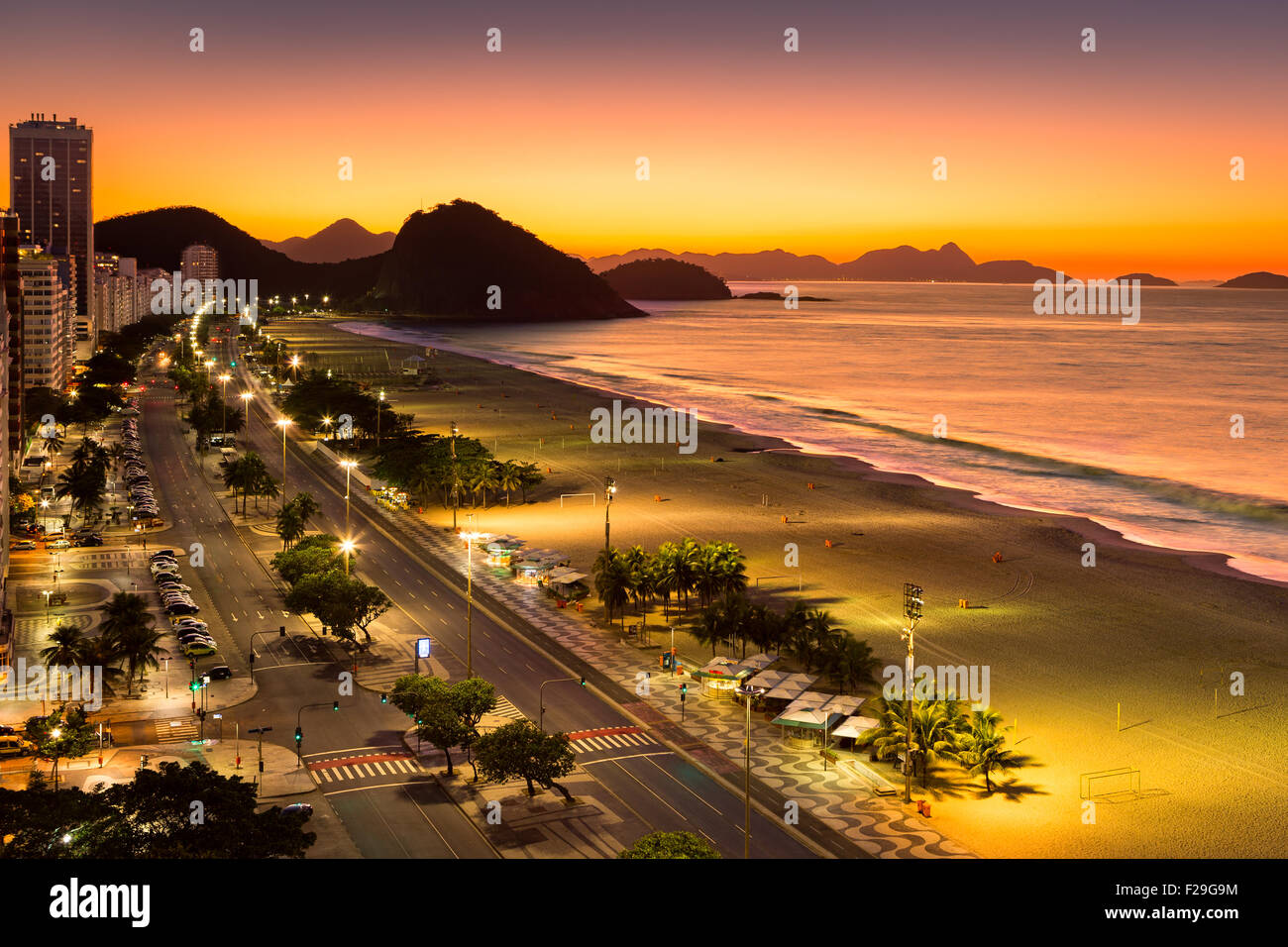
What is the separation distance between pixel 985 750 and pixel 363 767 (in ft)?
75.1

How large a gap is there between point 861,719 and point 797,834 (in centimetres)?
996

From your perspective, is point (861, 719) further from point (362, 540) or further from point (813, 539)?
point (362, 540)

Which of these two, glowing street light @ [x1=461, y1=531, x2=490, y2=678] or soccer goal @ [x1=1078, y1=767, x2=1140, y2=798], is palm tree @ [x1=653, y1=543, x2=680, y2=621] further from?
soccer goal @ [x1=1078, y1=767, x2=1140, y2=798]

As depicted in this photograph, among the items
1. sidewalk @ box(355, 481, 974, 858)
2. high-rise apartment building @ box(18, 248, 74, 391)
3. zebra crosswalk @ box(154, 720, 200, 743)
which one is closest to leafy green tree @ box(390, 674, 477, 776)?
zebra crosswalk @ box(154, 720, 200, 743)

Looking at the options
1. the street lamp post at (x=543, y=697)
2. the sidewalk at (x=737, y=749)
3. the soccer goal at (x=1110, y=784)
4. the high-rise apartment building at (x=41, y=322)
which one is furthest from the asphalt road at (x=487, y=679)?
the high-rise apartment building at (x=41, y=322)

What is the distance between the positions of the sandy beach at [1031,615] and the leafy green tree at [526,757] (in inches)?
510

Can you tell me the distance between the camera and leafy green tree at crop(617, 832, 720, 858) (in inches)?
1125

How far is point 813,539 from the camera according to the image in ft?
272

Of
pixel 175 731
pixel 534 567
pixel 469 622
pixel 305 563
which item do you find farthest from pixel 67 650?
pixel 534 567

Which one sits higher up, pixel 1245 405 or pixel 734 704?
pixel 1245 405

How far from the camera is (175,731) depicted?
46219mm

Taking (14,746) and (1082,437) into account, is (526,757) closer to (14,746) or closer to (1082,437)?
(14,746)

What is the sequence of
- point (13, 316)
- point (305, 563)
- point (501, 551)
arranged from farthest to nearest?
1. point (13, 316)
2. point (501, 551)
3. point (305, 563)

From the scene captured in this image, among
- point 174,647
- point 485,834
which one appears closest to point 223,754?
point 485,834
